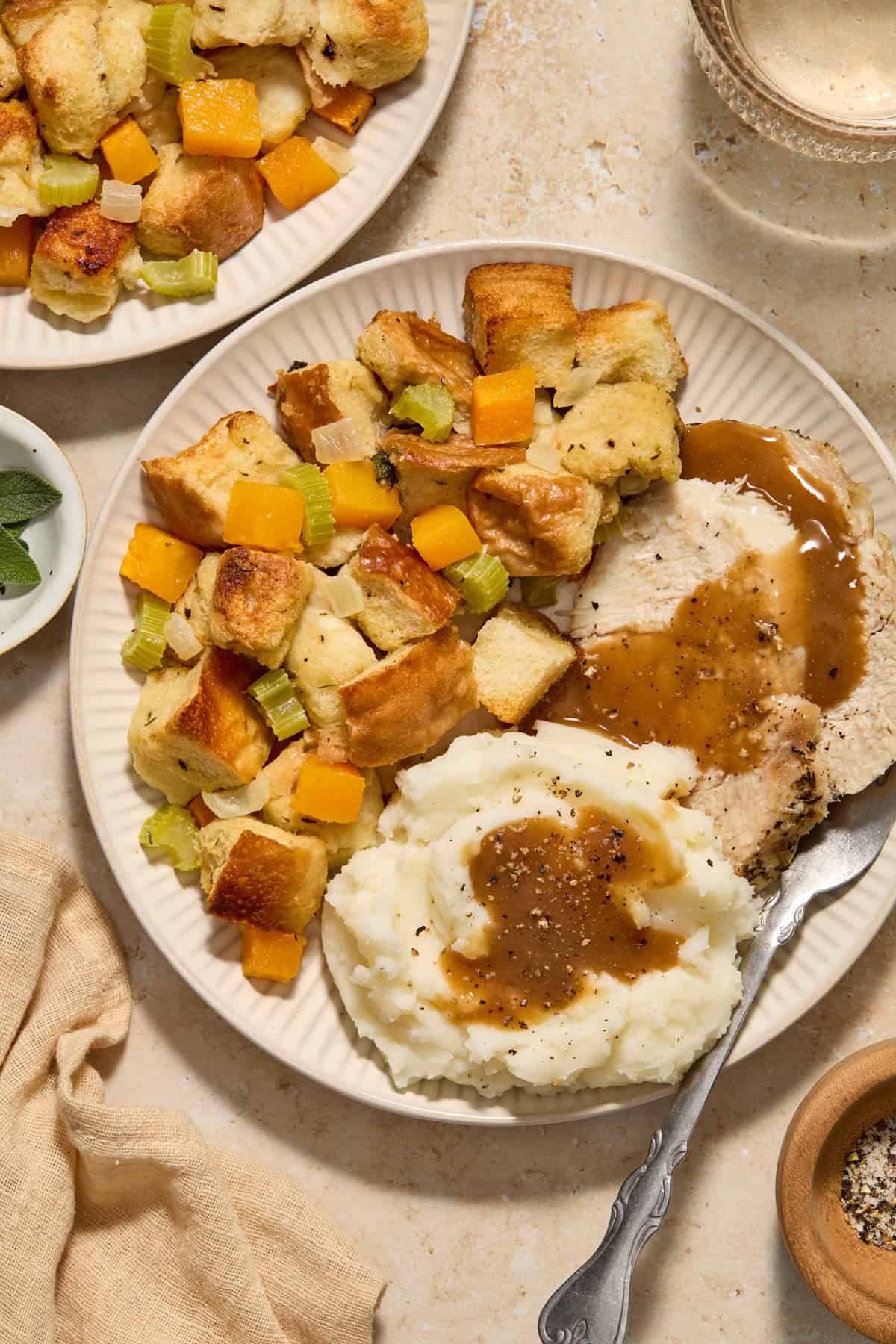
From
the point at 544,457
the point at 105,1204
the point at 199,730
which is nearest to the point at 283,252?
the point at 544,457

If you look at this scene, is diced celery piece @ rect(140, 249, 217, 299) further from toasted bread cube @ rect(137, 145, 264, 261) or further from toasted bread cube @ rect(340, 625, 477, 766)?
toasted bread cube @ rect(340, 625, 477, 766)

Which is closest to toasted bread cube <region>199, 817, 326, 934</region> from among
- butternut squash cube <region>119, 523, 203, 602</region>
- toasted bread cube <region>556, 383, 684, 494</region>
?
butternut squash cube <region>119, 523, 203, 602</region>

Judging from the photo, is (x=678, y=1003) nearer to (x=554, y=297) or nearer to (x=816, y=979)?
→ (x=816, y=979)

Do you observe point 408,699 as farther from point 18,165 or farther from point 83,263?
point 18,165

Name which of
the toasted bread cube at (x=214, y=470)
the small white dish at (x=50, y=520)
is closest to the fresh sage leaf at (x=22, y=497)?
the small white dish at (x=50, y=520)

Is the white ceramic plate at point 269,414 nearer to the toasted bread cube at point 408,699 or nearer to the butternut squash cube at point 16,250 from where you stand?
the butternut squash cube at point 16,250

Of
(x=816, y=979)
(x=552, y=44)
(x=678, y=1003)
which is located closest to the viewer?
(x=678, y=1003)

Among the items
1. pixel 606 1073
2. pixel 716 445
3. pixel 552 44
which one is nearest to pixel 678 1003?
pixel 606 1073
